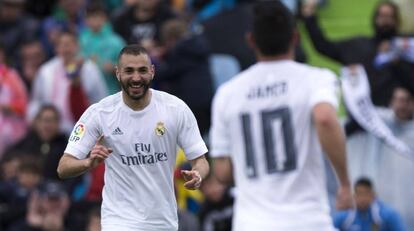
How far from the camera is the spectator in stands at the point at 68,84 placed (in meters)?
13.2

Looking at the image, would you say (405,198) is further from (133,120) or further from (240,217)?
(133,120)

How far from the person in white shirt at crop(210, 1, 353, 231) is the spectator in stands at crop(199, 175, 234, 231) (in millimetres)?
5156

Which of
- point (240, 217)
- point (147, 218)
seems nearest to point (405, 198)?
point (240, 217)

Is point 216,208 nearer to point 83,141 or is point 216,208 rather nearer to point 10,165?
point 10,165

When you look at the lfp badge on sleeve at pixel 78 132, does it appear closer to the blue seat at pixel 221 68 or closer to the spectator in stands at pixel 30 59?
the blue seat at pixel 221 68

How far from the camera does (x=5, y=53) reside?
48.4 ft

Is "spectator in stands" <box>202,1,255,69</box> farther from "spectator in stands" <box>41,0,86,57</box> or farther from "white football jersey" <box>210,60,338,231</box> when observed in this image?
"white football jersey" <box>210,60,338,231</box>

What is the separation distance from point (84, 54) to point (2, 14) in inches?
66.7

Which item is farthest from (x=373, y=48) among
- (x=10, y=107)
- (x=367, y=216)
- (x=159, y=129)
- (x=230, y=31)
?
(x=159, y=129)

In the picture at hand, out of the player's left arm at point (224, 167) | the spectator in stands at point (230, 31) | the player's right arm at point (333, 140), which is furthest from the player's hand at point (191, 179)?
the spectator in stands at point (230, 31)

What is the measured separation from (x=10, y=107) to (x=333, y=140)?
727 centimetres

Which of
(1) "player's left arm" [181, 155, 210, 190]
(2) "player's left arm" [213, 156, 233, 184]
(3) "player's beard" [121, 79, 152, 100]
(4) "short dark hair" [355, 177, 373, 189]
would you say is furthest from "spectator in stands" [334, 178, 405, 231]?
(3) "player's beard" [121, 79, 152, 100]

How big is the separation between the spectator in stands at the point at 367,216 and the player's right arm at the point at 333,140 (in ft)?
16.2

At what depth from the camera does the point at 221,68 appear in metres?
14.4
